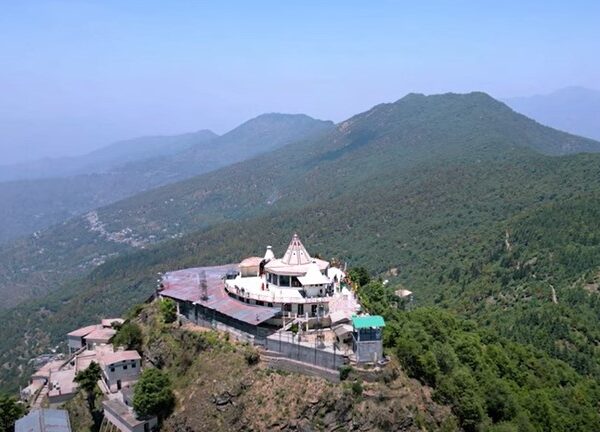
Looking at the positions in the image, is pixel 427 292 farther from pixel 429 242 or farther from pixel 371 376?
pixel 371 376

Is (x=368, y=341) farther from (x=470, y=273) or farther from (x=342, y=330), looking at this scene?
(x=470, y=273)

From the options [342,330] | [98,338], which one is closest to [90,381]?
[98,338]

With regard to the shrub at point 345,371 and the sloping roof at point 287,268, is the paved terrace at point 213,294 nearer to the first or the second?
the sloping roof at point 287,268

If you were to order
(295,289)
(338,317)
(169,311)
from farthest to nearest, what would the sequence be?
(169,311) < (295,289) < (338,317)

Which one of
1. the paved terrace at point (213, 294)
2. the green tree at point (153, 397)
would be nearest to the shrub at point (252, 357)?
the paved terrace at point (213, 294)

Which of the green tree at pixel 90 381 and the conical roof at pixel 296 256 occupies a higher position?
the conical roof at pixel 296 256

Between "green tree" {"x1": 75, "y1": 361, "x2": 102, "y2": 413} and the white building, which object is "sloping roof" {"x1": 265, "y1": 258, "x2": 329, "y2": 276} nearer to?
the white building

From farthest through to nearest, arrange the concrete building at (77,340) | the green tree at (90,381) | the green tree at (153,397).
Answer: the concrete building at (77,340) < the green tree at (90,381) < the green tree at (153,397)
